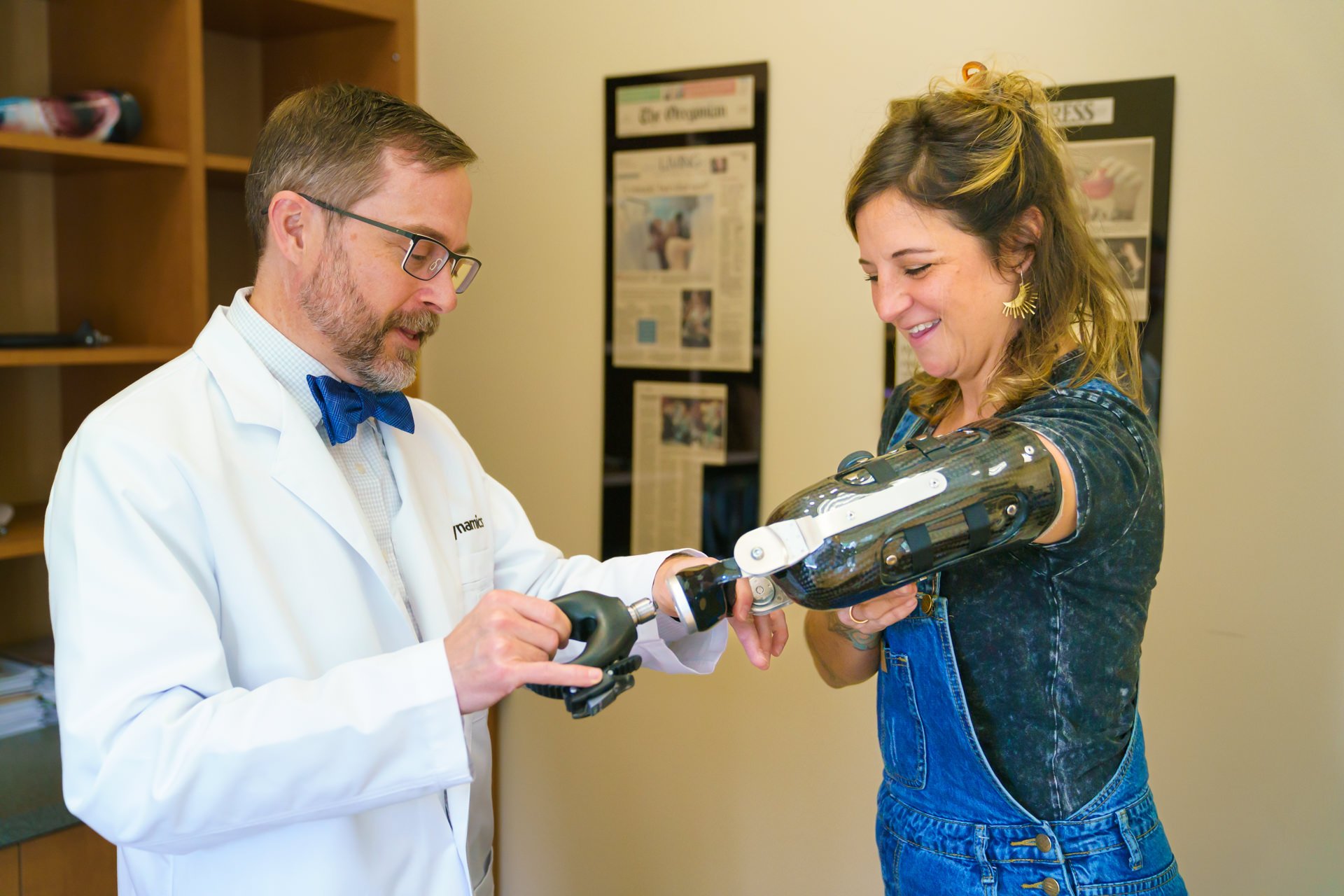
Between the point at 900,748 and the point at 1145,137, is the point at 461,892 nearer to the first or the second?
the point at 900,748

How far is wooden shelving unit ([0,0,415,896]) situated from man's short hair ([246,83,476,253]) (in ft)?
3.10

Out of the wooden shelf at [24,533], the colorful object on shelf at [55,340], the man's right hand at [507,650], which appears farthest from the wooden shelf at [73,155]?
the man's right hand at [507,650]

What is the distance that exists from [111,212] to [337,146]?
1334 millimetres

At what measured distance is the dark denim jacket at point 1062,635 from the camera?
1191 millimetres

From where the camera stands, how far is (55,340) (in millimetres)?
2232

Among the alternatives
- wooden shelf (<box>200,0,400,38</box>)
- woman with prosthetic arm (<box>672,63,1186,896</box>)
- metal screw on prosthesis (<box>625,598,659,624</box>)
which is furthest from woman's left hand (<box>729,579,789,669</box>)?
wooden shelf (<box>200,0,400,38</box>)

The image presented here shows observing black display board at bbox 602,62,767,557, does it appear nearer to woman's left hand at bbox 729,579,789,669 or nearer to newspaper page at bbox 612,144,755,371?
newspaper page at bbox 612,144,755,371

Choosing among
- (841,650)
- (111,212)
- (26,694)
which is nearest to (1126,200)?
(841,650)

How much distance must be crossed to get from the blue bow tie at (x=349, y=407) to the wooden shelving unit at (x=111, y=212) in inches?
38.8

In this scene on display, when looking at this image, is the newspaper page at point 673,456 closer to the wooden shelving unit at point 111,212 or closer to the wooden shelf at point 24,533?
the wooden shelving unit at point 111,212

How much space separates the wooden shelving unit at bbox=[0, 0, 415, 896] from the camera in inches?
85.2

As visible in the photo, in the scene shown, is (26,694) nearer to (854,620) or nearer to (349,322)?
(349,322)

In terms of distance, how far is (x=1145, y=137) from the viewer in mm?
1964

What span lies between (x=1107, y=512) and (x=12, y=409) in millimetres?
2456
